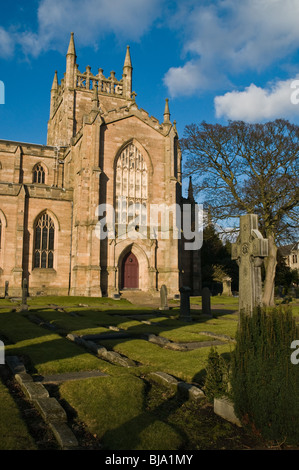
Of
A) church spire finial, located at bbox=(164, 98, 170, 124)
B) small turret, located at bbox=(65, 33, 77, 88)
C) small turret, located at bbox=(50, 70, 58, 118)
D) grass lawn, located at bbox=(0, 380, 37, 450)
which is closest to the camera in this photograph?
grass lawn, located at bbox=(0, 380, 37, 450)

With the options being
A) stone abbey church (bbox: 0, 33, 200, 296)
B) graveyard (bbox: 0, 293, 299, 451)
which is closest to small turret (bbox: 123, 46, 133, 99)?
stone abbey church (bbox: 0, 33, 200, 296)

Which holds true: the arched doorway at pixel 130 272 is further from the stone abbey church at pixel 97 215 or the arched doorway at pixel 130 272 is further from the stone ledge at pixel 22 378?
the stone ledge at pixel 22 378

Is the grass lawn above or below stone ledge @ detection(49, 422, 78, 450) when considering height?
above

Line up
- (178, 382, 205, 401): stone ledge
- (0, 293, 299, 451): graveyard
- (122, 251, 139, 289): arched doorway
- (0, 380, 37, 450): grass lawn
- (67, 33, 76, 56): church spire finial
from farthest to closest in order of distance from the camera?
(67, 33, 76, 56): church spire finial < (122, 251, 139, 289): arched doorway < (178, 382, 205, 401): stone ledge < (0, 293, 299, 451): graveyard < (0, 380, 37, 450): grass lawn

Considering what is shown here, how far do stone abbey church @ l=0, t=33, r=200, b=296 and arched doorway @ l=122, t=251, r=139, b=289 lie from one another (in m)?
0.08

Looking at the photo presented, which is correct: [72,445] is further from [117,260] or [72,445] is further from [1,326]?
[117,260]

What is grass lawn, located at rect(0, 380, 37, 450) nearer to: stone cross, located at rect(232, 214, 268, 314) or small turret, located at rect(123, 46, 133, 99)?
stone cross, located at rect(232, 214, 268, 314)

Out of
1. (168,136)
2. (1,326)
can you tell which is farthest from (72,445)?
(168,136)

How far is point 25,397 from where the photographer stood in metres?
6.47

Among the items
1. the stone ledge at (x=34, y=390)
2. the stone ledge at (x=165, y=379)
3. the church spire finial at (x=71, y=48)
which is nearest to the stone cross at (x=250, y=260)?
the stone ledge at (x=165, y=379)

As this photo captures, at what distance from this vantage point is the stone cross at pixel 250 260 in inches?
293

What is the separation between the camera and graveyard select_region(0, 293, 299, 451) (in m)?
4.81

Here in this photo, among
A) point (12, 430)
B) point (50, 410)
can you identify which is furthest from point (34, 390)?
point (12, 430)
